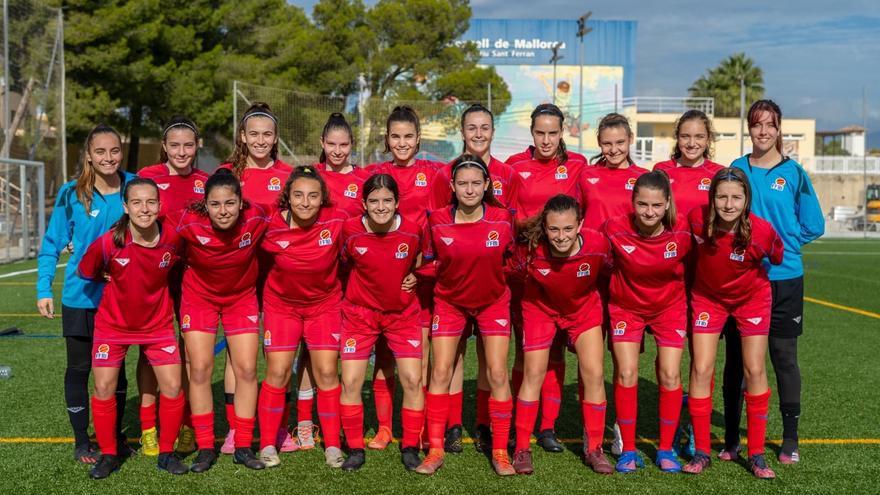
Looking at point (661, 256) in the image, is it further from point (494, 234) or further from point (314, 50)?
point (314, 50)

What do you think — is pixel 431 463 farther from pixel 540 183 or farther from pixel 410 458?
pixel 540 183

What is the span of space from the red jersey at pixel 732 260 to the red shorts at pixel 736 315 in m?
0.03

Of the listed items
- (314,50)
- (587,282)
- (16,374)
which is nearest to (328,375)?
(587,282)

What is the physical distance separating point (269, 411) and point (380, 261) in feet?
3.25

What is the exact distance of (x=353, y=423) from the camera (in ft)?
13.6

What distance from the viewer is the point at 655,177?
3.88 metres

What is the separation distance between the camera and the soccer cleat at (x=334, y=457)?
408 centimetres

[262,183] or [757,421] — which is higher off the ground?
[262,183]

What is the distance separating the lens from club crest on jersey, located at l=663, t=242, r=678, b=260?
3926 millimetres

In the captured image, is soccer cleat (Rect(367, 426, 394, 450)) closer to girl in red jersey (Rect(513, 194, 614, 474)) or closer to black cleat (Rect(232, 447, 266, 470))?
black cleat (Rect(232, 447, 266, 470))

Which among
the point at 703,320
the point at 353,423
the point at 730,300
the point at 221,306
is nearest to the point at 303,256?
the point at 221,306

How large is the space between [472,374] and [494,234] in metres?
2.51

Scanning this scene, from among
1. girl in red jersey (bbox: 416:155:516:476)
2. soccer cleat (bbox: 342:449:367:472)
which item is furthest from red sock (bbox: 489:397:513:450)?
soccer cleat (bbox: 342:449:367:472)

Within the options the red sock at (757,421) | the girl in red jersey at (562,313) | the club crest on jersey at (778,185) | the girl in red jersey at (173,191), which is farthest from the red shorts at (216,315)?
the club crest on jersey at (778,185)
